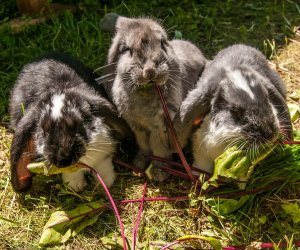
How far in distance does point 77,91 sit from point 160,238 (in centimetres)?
154

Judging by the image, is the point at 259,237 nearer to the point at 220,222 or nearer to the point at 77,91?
the point at 220,222

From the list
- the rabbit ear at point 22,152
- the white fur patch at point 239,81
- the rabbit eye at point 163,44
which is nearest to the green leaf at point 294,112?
the white fur patch at point 239,81

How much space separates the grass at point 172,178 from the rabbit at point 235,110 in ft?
1.66

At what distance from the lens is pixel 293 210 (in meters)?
4.12

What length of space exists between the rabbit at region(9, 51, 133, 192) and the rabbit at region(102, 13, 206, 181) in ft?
0.57

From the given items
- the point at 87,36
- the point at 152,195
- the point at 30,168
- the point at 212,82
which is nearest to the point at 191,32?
the point at 87,36

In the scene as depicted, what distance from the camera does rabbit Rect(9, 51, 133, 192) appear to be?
4.02 m

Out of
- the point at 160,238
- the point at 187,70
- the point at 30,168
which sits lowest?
the point at 160,238

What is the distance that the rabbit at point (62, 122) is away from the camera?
4.02 meters

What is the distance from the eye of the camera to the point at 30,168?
13.9 ft

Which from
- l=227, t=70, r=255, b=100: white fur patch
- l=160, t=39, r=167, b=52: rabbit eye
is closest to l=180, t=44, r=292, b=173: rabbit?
l=227, t=70, r=255, b=100: white fur patch

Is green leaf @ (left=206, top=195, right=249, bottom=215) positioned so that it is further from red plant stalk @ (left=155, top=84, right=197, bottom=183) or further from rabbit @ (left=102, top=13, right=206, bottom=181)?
rabbit @ (left=102, top=13, right=206, bottom=181)

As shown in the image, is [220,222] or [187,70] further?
[187,70]

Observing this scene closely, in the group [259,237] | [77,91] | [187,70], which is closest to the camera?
[259,237]
